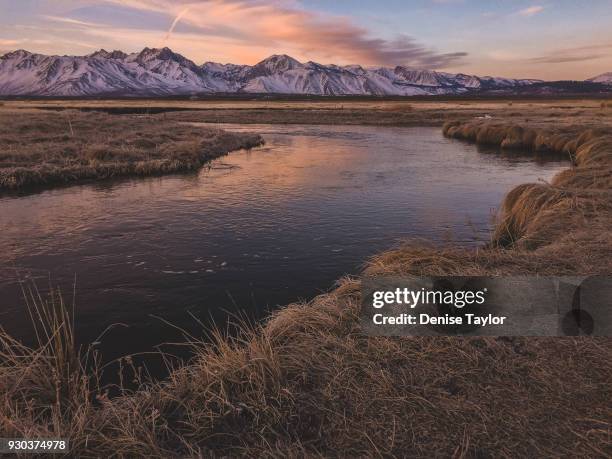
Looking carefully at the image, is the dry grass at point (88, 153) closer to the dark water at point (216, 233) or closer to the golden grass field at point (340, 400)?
the dark water at point (216, 233)

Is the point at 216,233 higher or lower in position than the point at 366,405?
lower

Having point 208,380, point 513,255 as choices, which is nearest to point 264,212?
point 513,255

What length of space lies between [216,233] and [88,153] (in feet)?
51.7

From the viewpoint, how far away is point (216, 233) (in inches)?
561

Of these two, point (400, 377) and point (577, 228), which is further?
point (577, 228)

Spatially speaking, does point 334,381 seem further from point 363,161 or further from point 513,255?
point 363,161

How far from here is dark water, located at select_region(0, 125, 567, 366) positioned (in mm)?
9461

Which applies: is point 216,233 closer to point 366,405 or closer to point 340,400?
point 340,400

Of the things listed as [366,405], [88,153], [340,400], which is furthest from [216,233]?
[88,153]

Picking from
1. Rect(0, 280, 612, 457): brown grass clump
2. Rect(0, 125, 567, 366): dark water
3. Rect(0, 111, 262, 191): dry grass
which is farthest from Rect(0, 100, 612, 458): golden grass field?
Rect(0, 111, 262, 191): dry grass

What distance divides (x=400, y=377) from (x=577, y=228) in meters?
7.70

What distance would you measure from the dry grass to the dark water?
1.99 meters

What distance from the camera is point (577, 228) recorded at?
1032 cm

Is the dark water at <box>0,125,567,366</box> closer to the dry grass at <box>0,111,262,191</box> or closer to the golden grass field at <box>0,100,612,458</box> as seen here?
the dry grass at <box>0,111,262,191</box>
